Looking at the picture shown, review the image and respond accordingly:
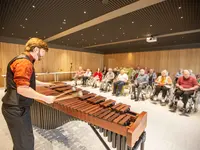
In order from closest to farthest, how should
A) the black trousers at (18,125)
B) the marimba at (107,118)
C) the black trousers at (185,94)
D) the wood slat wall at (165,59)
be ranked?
the black trousers at (18,125) < the marimba at (107,118) < the black trousers at (185,94) < the wood slat wall at (165,59)

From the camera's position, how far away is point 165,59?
10.6 meters

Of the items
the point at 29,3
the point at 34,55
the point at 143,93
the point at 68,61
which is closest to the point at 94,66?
the point at 68,61

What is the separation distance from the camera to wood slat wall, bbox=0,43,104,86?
301 inches

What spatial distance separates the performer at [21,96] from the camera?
1108 millimetres

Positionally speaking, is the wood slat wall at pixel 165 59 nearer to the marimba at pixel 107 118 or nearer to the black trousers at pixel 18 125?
the marimba at pixel 107 118

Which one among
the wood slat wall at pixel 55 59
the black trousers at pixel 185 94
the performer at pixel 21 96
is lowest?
the black trousers at pixel 185 94

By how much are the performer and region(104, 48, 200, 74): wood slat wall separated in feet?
37.7

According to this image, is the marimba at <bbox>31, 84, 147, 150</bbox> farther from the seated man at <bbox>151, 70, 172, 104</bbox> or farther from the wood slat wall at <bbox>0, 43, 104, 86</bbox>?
the wood slat wall at <bbox>0, 43, 104, 86</bbox>

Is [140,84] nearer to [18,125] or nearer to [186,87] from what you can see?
[186,87]

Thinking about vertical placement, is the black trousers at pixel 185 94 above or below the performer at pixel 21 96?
below

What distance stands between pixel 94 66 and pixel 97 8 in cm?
1047

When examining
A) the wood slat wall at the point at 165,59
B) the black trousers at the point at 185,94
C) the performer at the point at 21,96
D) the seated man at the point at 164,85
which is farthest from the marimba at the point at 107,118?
the wood slat wall at the point at 165,59

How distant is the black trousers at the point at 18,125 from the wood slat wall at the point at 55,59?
8.41 m

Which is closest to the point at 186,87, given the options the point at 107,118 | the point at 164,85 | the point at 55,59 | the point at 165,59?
the point at 164,85
